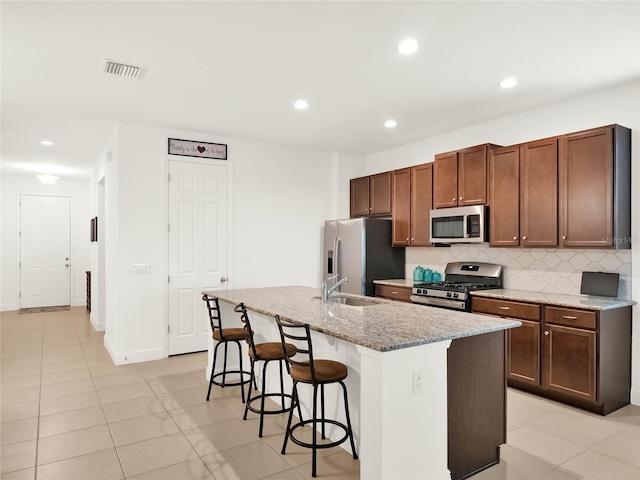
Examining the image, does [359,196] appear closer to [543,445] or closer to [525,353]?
[525,353]

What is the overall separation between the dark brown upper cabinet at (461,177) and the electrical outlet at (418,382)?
112 inches

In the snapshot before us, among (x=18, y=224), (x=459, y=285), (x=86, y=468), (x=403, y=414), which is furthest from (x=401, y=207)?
(x=18, y=224)

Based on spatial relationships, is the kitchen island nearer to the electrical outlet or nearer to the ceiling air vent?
the electrical outlet

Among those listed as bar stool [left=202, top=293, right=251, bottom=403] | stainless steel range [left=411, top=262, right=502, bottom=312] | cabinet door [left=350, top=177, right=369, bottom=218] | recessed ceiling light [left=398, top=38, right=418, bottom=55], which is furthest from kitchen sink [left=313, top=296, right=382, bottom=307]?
cabinet door [left=350, top=177, right=369, bottom=218]

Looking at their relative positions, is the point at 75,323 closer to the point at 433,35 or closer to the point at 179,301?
the point at 179,301

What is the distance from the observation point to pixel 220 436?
9.64ft

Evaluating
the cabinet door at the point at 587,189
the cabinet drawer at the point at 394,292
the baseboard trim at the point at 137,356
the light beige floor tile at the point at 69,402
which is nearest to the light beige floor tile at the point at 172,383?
the light beige floor tile at the point at 69,402

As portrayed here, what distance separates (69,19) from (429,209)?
13.3 ft

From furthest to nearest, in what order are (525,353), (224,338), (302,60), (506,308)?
(506,308), (525,353), (224,338), (302,60)

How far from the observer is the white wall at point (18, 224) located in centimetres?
Result: 833

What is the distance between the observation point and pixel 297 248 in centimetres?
611

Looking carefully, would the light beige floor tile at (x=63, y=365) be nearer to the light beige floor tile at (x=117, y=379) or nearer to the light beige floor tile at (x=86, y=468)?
the light beige floor tile at (x=117, y=379)

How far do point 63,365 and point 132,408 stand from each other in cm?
181

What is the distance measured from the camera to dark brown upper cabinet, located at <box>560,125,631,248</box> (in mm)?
3439
